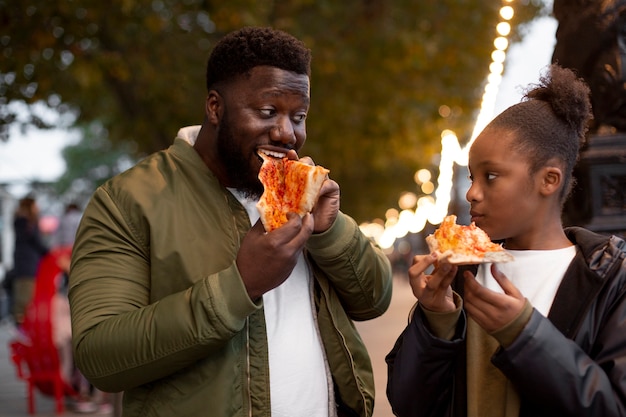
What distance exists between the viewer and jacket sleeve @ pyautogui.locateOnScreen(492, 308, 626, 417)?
2.38 meters

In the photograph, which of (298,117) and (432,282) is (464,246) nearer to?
(432,282)

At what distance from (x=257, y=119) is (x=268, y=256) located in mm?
551

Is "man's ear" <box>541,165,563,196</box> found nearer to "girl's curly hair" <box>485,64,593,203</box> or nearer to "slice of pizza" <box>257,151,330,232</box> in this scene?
"girl's curly hair" <box>485,64,593,203</box>

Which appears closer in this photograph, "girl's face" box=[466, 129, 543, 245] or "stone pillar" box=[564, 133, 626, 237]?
"girl's face" box=[466, 129, 543, 245]

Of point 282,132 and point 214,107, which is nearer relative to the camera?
point 282,132

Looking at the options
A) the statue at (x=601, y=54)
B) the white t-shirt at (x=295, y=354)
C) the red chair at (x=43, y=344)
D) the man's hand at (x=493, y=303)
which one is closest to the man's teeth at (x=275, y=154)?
the white t-shirt at (x=295, y=354)

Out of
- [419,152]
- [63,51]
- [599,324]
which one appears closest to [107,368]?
[599,324]

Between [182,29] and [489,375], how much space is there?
10.9 metres

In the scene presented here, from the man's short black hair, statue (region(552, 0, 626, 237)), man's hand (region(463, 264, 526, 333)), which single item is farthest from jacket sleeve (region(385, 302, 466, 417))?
statue (region(552, 0, 626, 237))

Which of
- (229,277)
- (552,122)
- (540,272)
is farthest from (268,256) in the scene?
(552,122)

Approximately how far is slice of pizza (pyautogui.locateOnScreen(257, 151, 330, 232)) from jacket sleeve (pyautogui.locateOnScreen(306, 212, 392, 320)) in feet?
0.61

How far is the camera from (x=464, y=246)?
2.49m

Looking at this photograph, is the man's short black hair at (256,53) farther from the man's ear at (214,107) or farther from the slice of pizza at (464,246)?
the slice of pizza at (464,246)

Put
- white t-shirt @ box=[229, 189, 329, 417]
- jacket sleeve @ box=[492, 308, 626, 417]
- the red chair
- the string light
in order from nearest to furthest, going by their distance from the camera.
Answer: jacket sleeve @ box=[492, 308, 626, 417] → white t-shirt @ box=[229, 189, 329, 417] → the red chair → the string light
